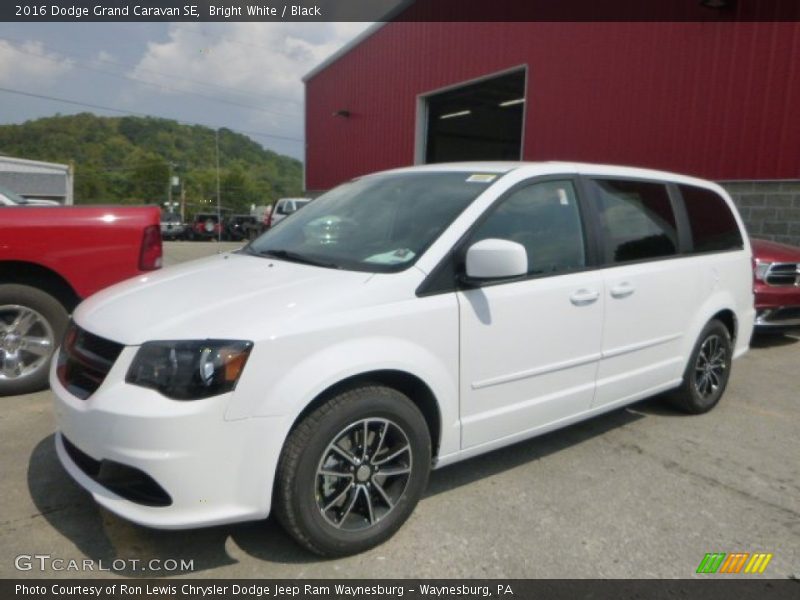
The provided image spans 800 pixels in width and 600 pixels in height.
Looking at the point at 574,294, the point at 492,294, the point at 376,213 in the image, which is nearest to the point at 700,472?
the point at 574,294

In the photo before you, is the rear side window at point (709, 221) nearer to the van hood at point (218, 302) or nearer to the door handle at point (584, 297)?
the door handle at point (584, 297)

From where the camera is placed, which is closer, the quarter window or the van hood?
the van hood

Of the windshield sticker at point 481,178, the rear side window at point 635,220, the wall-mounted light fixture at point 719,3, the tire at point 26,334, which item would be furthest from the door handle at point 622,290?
the wall-mounted light fixture at point 719,3

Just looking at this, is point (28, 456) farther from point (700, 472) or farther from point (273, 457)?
point (700, 472)

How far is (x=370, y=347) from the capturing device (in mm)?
2447

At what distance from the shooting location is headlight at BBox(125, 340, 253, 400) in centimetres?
218

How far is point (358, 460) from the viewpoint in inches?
98.6

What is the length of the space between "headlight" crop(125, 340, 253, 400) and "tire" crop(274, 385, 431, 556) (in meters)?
0.36

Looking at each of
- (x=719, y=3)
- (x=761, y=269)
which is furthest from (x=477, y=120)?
(x=761, y=269)

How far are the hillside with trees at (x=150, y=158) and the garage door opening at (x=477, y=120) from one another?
18896 mm

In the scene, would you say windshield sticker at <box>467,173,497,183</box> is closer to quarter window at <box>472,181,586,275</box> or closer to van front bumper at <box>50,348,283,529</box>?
quarter window at <box>472,181,586,275</box>

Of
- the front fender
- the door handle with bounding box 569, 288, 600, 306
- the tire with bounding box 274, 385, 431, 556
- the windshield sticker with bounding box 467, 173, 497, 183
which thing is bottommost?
the tire with bounding box 274, 385, 431, 556
